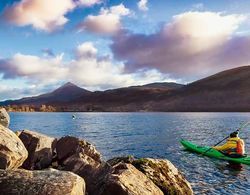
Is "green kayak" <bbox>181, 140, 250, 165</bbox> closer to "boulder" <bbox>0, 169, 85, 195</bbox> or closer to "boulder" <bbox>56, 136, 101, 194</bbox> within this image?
"boulder" <bbox>56, 136, 101, 194</bbox>

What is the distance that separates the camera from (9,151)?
16188 millimetres

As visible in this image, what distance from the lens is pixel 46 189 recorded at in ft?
36.7

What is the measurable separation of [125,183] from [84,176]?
3434 mm

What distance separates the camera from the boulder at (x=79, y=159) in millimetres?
16688

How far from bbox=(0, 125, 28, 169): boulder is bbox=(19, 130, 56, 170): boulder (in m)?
5.60

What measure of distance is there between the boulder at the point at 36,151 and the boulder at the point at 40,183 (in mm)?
10828

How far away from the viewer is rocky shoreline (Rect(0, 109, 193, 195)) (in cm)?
1141

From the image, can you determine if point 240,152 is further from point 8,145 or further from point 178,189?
point 8,145

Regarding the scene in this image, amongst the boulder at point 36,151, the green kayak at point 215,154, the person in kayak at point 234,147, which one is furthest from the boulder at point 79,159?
the person in kayak at point 234,147

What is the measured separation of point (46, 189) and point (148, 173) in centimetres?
655

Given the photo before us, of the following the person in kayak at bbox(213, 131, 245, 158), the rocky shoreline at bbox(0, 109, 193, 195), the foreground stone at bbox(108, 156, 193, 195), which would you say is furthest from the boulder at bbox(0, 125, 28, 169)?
the person in kayak at bbox(213, 131, 245, 158)

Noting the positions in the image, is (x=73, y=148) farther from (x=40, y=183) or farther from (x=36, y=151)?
(x=40, y=183)

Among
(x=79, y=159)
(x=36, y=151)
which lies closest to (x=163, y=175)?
(x=79, y=159)

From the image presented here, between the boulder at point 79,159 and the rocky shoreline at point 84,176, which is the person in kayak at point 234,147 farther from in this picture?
the rocky shoreline at point 84,176
